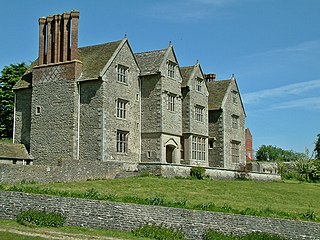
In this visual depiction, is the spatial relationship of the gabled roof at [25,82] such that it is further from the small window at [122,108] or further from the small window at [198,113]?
the small window at [198,113]

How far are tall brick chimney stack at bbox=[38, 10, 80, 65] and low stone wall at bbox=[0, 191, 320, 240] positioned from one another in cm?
2251

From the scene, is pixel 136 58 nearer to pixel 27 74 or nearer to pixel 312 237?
pixel 27 74

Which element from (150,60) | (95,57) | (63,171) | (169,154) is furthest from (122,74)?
(63,171)

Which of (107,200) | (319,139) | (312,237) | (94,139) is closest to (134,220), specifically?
(107,200)

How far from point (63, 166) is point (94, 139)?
654cm

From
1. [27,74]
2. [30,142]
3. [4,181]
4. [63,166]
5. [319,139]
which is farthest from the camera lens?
[319,139]

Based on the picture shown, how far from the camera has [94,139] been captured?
4259 cm

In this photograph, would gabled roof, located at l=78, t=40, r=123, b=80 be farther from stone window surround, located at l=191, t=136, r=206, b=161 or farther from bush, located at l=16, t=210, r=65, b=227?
bush, located at l=16, t=210, r=65, b=227

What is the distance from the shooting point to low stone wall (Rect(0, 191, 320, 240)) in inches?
939

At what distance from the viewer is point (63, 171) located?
36.4 meters

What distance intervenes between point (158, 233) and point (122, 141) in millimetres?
22636

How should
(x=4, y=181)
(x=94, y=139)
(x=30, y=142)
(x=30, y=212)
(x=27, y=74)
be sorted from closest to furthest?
(x=30, y=212), (x=4, y=181), (x=94, y=139), (x=30, y=142), (x=27, y=74)

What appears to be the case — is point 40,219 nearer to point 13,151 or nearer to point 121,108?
point 13,151

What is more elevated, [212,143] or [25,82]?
[25,82]
